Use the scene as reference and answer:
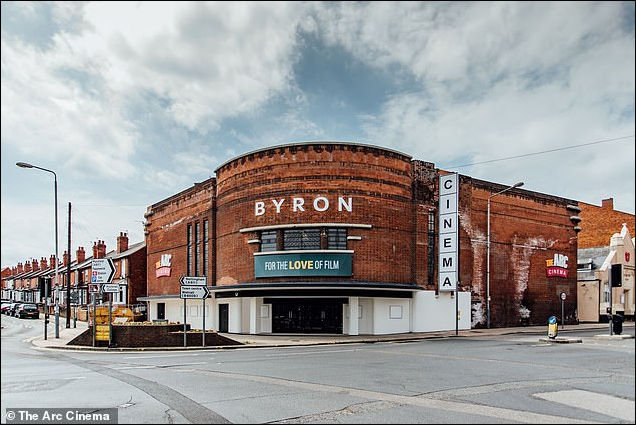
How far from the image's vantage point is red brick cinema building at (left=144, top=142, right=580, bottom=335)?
32.0 meters

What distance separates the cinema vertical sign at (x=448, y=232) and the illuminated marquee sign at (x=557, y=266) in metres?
11.6

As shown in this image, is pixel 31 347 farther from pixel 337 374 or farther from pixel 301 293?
pixel 337 374

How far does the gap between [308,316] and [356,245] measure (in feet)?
16.6

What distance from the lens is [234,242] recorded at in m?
35.1

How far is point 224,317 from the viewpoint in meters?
36.7

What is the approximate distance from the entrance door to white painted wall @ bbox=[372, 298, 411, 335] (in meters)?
9.95

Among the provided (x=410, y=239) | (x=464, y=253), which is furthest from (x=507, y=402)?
(x=464, y=253)

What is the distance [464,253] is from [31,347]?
26039mm

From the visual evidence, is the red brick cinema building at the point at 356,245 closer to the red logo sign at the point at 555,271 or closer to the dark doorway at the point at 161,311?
the red logo sign at the point at 555,271

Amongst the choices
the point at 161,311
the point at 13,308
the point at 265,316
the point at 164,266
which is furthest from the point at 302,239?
the point at 13,308

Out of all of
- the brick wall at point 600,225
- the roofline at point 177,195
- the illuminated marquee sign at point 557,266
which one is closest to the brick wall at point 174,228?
the roofline at point 177,195

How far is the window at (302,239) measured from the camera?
32125 mm

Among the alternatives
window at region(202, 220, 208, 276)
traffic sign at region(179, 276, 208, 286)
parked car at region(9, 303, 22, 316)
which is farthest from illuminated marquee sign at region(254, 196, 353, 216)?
parked car at region(9, 303, 22, 316)

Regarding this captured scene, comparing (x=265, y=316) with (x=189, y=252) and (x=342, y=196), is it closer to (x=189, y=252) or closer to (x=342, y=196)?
(x=342, y=196)
